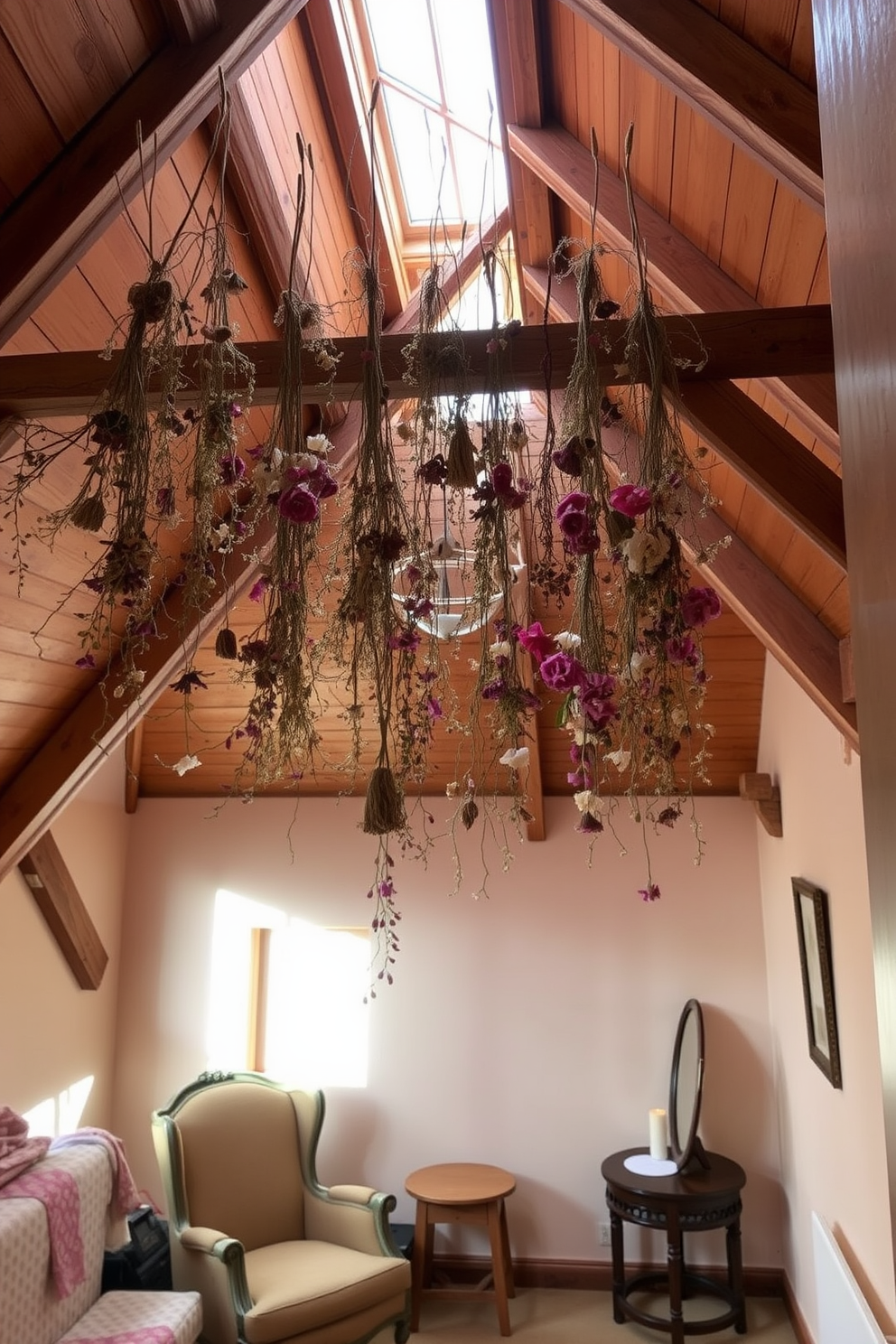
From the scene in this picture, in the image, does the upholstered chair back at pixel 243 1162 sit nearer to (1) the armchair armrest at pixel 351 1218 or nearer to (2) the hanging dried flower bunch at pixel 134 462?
(1) the armchair armrest at pixel 351 1218

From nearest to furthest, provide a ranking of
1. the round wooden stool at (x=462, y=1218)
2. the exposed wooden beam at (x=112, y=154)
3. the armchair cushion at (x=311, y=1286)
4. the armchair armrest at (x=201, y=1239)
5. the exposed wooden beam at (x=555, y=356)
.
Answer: the exposed wooden beam at (x=555, y=356) < the exposed wooden beam at (x=112, y=154) < the armchair cushion at (x=311, y=1286) < the armchair armrest at (x=201, y=1239) < the round wooden stool at (x=462, y=1218)

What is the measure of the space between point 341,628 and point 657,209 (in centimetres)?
144

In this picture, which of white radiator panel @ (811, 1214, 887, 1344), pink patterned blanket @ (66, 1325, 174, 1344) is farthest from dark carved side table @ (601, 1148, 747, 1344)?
pink patterned blanket @ (66, 1325, 174, 1344)

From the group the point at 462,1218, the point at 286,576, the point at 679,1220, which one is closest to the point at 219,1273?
the point at 462,1218

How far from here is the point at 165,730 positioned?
4.67 m

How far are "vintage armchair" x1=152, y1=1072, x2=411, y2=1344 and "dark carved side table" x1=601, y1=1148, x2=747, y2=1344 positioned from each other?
90 cm

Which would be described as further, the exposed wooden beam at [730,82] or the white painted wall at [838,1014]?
the white painted wall at [838,1014]

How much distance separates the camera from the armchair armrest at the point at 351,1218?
12.4ft

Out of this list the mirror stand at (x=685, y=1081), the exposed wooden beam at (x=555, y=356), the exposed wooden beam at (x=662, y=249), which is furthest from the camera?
the mirror stand at (x=685, y=1081)

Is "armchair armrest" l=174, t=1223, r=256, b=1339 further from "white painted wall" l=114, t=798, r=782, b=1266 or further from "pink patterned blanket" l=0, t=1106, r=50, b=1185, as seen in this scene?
"white painted wall" l=114, t=798, r=782, b=1266

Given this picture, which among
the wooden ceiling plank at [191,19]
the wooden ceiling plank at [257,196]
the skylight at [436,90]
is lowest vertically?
the wooden ceiling plank at [191,19]

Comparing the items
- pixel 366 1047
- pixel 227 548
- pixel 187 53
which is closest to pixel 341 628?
pixel 227 548

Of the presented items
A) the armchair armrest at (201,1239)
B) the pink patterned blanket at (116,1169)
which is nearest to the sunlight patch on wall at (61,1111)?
the pink patterned blanket at (116,1169)

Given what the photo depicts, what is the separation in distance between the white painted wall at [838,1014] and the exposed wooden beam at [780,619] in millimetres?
279
